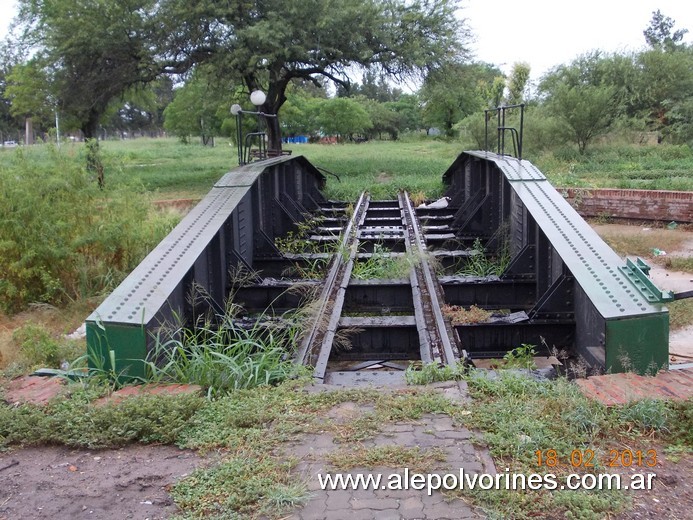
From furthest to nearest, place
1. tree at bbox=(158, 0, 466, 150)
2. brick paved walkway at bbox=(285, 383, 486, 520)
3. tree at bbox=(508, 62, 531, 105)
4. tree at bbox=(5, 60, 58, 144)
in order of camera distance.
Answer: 1. tree at bbox=(508, 62, 531, 105)
2. tree at bbox=(5, 60, 58, 144)
3. tree at bbox=(158, 0, 466, 150)
4. brick paved walkway at bbox=(285, 383, 486, 520)

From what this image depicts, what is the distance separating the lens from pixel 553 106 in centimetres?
2356

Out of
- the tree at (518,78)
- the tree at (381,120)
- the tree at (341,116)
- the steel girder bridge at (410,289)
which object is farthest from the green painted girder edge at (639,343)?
the tree at (381,120)

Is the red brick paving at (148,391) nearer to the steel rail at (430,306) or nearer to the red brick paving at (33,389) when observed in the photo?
the red brick paving at (33,389)

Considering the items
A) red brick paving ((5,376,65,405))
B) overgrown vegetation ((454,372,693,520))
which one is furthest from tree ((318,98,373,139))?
overgrown vegetation ((454,372,693,520))

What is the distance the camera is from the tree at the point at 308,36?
18.5 metres

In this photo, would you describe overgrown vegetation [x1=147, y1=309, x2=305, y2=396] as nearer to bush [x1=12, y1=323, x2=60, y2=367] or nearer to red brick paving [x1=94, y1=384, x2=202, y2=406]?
red brick paving [x1=94, y1=384, x2=202, y2=406]

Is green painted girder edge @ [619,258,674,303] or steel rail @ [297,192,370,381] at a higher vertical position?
green painted girder edge @ [619,258,674,303]

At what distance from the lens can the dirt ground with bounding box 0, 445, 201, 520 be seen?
2.85m

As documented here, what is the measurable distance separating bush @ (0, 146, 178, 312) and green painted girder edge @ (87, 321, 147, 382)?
144 inches

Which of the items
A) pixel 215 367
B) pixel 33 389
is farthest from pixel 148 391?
pixel 33 389

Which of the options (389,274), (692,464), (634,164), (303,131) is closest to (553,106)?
(634,164)

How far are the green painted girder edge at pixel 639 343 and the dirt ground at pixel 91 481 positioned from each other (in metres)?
2.40

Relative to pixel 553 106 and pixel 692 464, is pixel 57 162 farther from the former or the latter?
pixel 553 106

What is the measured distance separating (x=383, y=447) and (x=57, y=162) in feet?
20.8
